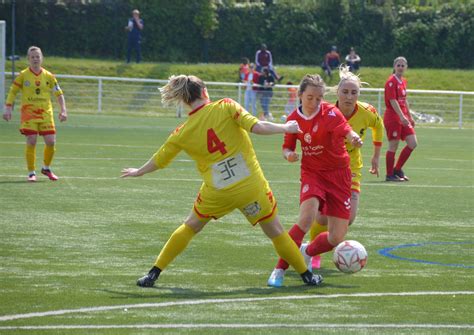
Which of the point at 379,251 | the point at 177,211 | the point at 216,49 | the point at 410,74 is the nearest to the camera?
the point at 379,251

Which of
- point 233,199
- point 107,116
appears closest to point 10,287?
point 233,199

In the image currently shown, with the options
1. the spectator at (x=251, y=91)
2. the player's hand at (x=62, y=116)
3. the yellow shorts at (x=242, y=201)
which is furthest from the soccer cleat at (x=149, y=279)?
the spectator at (x=251, y=91)

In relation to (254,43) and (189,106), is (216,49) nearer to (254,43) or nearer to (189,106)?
(254,43)

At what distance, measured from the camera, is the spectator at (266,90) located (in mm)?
35812

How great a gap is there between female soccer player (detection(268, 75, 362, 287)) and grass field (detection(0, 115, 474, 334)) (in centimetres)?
52

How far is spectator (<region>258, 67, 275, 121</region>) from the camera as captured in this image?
117 ft

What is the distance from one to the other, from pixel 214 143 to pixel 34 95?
8.84 m

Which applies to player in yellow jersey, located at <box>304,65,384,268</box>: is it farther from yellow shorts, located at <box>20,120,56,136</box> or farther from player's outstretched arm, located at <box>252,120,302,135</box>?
yellow shorts, located at <box>20,120,56,136</box>

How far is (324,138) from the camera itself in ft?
30.2

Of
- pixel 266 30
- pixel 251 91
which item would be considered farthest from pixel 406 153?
pixel 266 30

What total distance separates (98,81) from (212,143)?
2990 centimetres

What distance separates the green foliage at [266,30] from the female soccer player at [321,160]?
3782 cm

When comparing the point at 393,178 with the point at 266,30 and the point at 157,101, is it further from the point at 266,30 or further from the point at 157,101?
the point at 266,30

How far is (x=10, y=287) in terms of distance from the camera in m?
8.60
